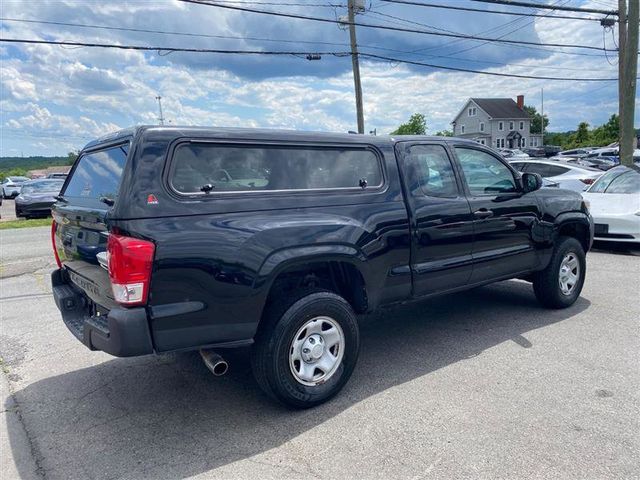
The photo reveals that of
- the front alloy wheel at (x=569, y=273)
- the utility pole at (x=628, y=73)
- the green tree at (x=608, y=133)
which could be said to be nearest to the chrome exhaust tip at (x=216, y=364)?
the front alloy wheel at (x=569, y=273)

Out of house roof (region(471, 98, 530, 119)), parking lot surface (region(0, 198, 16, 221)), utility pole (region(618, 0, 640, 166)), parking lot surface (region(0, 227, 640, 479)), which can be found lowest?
parking lot surface (region(0, 227, 640, 479))

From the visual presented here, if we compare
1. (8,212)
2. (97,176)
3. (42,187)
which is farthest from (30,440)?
(8,212)

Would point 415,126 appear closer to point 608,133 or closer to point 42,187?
point 608,133

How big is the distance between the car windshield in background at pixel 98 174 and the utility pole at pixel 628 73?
13735 mm

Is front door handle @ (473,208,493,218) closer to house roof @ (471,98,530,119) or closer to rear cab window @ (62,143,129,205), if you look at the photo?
rear cab window @ (62,143,129,205)

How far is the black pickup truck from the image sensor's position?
114 inches

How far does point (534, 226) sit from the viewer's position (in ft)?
16.8

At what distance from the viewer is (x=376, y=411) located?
344cm

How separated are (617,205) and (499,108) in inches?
2431

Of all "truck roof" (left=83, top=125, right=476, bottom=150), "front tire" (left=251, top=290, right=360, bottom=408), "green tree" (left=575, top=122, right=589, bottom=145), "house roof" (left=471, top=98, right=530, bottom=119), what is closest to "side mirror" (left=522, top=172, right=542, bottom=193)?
"truck roof" (left=83, top=125, right=476, bottom=150)

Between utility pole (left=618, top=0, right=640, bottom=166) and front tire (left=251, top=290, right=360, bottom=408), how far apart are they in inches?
503

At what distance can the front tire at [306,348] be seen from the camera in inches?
129

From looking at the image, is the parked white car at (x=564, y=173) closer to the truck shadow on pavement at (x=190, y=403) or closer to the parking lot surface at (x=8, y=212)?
the truck shadow on pavement at (x=190, y=403)

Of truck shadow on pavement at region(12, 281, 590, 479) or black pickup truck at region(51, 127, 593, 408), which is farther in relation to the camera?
truck shadow on pavement at region(12, 281, 590, 479)
